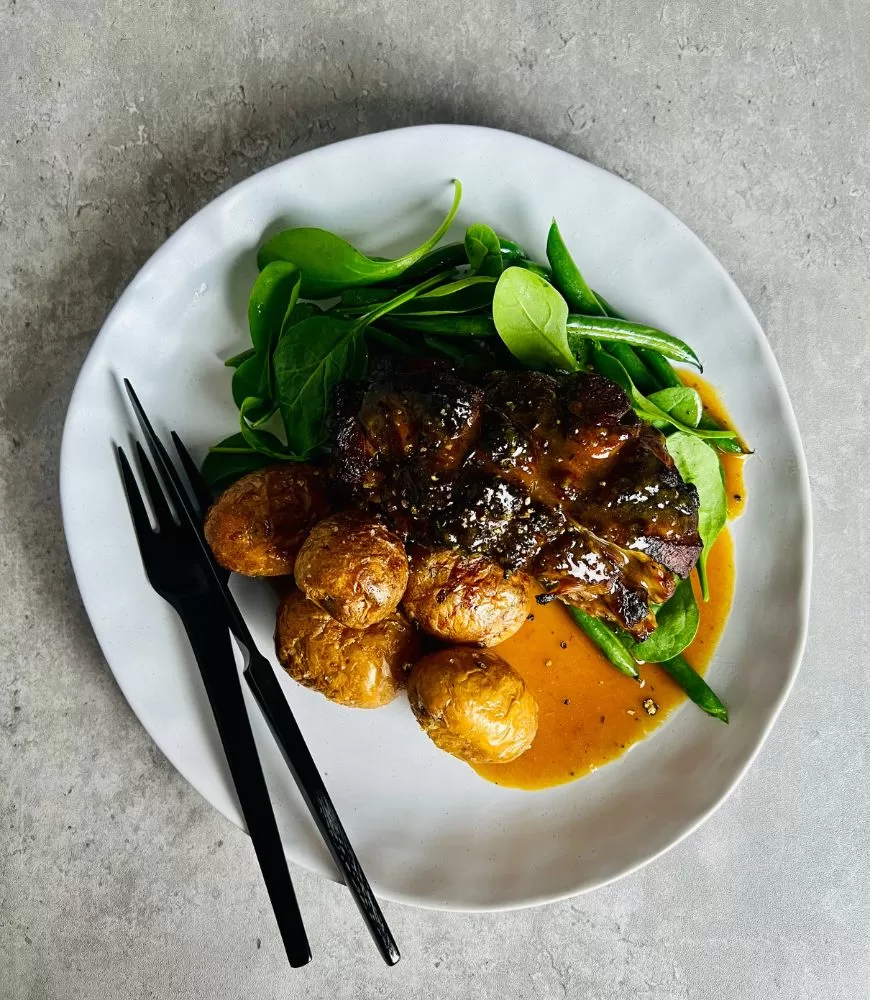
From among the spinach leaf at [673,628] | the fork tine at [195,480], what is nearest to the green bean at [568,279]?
the spinach leaf at [673,628]

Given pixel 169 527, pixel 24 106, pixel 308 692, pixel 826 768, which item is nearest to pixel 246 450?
pixel 169 527

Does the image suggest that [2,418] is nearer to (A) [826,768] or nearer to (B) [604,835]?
(B) [604,835]

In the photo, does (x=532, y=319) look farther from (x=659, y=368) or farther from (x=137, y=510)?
(x=137, y=510)

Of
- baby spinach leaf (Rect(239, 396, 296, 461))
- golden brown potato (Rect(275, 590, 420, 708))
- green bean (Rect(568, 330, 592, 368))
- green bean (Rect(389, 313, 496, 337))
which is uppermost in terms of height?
green bean (Rect(389, 313, 496, 337))

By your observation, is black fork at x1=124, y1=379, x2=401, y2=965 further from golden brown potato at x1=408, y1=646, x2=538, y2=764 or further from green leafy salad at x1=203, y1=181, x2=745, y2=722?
golden brown potato at x1=408, y1=646, x2=538, y2=764

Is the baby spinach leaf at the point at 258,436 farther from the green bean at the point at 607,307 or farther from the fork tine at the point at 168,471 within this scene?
the green bean at the point at 607,307

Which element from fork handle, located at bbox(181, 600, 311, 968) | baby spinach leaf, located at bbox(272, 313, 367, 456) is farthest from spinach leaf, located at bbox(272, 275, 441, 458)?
fork handle, located at bbox(181, 600, 311, 968)
